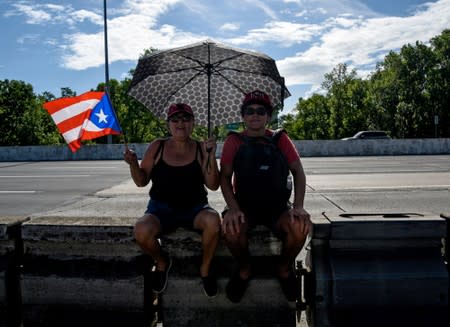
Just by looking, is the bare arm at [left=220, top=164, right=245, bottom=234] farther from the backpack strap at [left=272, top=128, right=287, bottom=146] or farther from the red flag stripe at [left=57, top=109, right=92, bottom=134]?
the red flag stripe at [left=57, top=109, right=92, bottom=134]

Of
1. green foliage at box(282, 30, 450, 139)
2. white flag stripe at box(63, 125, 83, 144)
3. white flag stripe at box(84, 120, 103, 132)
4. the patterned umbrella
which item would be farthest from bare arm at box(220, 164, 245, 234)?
green foliage at box(282, 30, 450, 139)

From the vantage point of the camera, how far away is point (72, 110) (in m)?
3.03

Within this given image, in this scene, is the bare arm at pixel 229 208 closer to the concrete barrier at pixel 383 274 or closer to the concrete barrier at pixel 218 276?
the concrete barrier at pixel 218 276

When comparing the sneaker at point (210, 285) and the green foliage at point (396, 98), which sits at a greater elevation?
the green foliage at point (396, 98)

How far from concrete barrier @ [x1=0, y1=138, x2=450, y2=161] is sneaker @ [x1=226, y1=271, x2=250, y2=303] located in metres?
25.8

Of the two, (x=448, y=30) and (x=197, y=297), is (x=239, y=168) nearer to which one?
(x=197, y=297)

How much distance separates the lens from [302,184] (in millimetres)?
2984

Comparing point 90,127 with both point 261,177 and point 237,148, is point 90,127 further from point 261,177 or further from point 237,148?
point 261,177

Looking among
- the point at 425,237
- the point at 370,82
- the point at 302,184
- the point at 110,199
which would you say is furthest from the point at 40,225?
the point at 370,82

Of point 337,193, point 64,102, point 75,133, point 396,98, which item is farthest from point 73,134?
point 396,98

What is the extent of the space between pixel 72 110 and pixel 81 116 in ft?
0.27

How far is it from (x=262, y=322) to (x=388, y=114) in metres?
53.0

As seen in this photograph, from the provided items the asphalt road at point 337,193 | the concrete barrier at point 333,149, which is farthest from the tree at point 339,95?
the asphalt road at point 337,193

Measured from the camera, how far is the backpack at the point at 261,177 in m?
2.83
